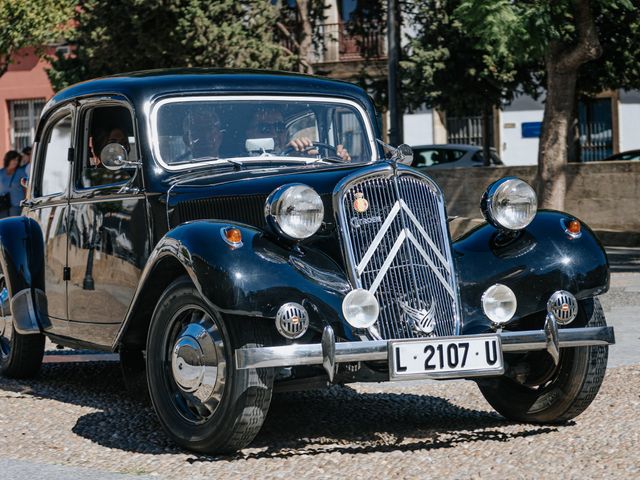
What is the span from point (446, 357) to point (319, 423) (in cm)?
128

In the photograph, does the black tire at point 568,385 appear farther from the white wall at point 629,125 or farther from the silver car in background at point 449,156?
the white wall at point 629,125

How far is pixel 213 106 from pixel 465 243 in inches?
66.9

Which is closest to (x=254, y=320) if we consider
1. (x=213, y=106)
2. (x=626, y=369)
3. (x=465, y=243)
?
(x=465, y=243)

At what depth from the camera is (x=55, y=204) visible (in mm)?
7312

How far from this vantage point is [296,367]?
545cm

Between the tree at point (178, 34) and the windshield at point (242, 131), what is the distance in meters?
17.6

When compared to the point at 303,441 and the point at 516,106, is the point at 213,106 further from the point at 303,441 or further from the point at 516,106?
the point at 516,106

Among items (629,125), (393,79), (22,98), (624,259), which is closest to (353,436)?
(624,259)

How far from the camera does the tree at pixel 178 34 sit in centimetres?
2436

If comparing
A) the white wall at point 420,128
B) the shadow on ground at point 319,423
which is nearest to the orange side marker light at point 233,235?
the shadow on ground at point 319,423

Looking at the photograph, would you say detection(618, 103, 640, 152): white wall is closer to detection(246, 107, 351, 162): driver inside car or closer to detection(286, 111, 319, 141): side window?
detection(286, 111, 319, 141): side window

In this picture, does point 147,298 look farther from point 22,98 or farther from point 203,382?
point 22,98

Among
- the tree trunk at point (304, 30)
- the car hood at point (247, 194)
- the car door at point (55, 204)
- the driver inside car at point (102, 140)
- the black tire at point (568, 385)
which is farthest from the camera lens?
the tree trunk at point (304, 30)

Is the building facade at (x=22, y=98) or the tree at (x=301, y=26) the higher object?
the tree at (x=301, y=26)
